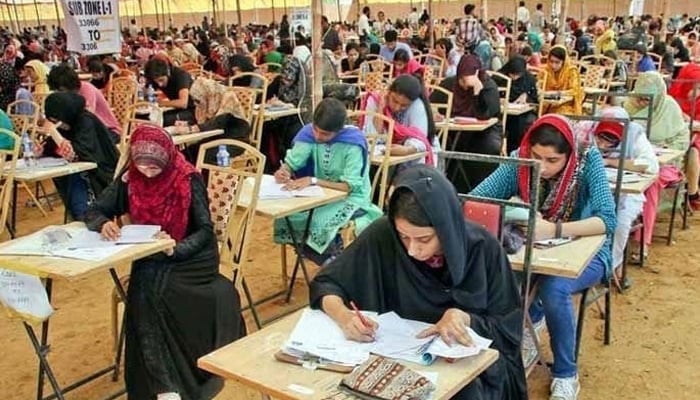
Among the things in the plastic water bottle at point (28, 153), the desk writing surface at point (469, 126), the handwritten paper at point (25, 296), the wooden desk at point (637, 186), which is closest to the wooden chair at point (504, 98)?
the desk writing surface at point (469, 126)

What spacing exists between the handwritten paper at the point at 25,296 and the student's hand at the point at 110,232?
0.28 m

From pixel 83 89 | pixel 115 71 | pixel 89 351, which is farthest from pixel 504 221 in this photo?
pixel 115 71

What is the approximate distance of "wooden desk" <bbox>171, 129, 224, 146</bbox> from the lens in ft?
16.2

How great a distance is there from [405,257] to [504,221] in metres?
0.71

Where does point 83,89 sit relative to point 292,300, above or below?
above

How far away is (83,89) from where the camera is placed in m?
5.54

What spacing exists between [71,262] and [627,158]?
111 inches

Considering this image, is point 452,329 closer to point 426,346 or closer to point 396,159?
point 426,346

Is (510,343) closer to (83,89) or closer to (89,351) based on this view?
(89,351)

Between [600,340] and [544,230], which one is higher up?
[544,230]

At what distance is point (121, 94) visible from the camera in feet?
22.8

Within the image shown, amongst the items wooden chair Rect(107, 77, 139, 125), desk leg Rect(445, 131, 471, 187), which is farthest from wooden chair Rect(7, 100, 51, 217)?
desk leg Rect(445, 131, 471, 187)

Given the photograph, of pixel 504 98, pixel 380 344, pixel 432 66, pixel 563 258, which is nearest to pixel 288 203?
pixel 563 258

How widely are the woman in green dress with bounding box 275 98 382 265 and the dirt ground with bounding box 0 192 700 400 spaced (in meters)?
0.55
